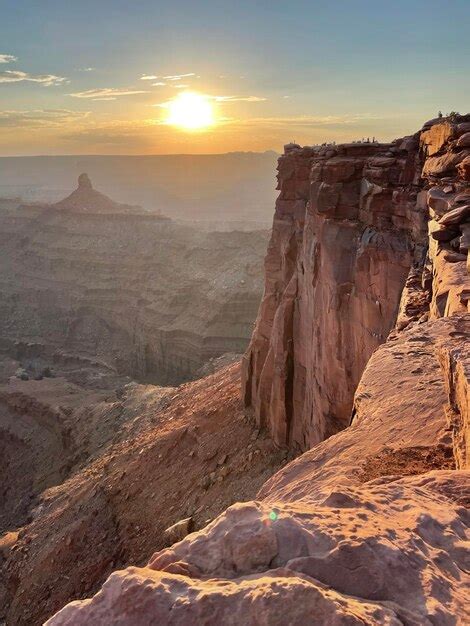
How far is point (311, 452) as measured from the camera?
27.1 ft

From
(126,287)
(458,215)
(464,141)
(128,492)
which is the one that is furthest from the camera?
(126,287)

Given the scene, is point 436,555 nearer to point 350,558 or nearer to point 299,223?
point 350,558

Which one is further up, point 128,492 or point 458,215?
point 458,215

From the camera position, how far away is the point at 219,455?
75.9 feet

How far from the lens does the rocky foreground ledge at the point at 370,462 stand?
3.76 m

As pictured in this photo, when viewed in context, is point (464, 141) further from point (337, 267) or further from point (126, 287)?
point (126, 287)

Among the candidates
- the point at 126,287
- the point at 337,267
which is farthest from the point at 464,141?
the point at 126,287

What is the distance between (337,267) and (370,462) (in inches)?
491

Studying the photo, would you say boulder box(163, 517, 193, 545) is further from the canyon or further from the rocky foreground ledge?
the rocky foreground ledge

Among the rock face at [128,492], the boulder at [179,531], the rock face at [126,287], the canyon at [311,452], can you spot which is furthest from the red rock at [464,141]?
the rock face at [126,287]

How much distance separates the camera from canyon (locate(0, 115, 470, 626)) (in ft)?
12.9

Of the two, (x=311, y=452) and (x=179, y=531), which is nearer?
(x=311, y=452)

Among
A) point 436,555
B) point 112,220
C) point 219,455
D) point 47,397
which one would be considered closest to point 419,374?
point 436,555

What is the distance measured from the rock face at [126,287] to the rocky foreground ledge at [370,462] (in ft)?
159
